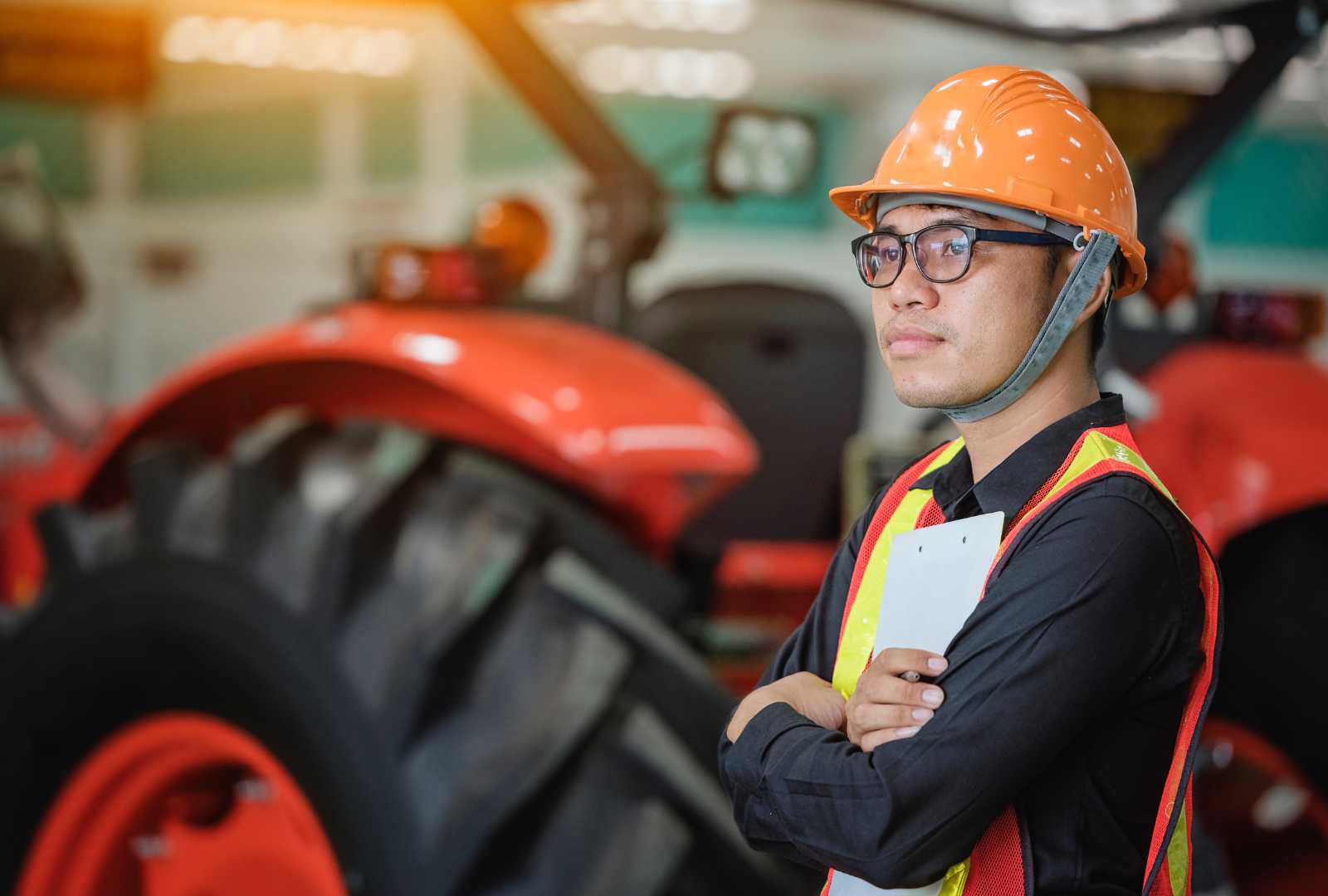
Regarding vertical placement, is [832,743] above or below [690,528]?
above

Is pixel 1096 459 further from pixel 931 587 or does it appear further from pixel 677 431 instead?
pixel 677 431

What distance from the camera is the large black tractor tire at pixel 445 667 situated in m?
1.44

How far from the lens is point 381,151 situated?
9.95 meters

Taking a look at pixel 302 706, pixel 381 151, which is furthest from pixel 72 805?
pixel 381 151

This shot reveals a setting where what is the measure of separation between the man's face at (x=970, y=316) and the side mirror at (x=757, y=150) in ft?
3.58

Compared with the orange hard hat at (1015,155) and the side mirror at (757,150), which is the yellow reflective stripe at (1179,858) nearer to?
the orange hard hat at (1015,155)

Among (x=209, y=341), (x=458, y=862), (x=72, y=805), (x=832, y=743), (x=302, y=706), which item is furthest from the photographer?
(x=209, y=341)

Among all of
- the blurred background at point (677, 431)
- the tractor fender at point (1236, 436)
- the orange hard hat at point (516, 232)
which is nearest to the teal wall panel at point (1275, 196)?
the blurred background at point (677, 431)

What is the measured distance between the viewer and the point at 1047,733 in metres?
0.86

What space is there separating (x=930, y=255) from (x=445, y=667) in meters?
0.73

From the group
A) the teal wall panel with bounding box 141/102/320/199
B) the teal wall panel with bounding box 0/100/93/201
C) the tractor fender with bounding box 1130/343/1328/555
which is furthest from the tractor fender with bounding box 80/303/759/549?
the teal wall panel with bounding box 141/102/320/199

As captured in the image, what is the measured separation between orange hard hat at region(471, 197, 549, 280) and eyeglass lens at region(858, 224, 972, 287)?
4.22 ft

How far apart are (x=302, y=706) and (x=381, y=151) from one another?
8818 millimetres

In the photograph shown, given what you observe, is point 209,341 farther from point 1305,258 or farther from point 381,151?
point 1305,258
